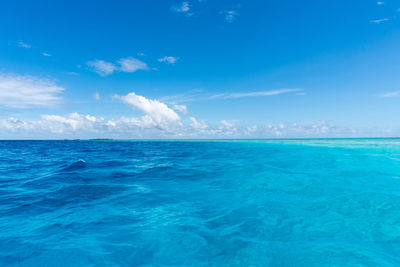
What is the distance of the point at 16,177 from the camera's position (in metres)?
12.9

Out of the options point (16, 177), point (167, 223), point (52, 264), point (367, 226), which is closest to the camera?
point (52, 264)

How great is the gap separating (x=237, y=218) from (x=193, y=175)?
25.0ft

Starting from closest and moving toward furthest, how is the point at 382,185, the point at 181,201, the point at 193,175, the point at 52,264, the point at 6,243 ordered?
the point at 52,264 < the point at 6,243 < the point at 181,201 < the point at 382,185 < the point at 193,175

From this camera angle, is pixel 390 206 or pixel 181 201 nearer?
pixel 390 206

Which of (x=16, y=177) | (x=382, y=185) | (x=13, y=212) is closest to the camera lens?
(x=13, y=212)

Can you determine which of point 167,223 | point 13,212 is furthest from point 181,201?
point 13,212

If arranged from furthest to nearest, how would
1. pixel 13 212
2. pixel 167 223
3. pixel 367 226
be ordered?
pixel 13 212
pixel 167 223
pixel 367 226

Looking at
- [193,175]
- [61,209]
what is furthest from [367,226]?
[61,209]

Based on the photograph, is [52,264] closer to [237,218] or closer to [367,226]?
[237,218]

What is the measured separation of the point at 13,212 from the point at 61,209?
5.52ft

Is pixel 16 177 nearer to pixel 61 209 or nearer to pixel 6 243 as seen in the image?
pixel 61 209

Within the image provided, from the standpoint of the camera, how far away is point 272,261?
4395mm

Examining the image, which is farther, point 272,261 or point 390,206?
point 390,206

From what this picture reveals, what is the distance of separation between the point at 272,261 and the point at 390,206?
6611 mm
